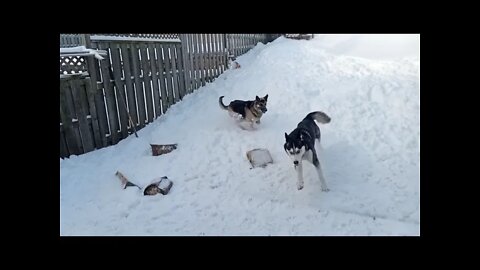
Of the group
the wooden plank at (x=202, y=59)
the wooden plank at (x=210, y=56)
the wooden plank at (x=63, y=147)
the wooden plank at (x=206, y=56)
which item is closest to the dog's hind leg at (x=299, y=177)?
the wooden plank at (x=63, y=147)

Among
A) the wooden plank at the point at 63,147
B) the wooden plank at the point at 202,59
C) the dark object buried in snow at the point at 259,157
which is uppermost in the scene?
the wooden plank at the point at 202,59

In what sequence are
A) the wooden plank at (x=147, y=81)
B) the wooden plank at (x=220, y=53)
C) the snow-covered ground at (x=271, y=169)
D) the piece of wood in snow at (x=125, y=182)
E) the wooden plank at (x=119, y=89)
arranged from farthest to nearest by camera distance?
the wooden plank at (x=220, y=53) → the wooden plank at (x=147, y=81) → the wooden plank at (x=119, y=89) → the piece of wood in snow at (x=125, y=182) → the snow-covered ground at (x=271, y=169)

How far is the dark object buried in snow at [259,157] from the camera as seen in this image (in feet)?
15.8

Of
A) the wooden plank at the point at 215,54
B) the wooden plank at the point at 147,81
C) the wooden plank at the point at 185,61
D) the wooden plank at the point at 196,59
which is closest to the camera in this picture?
the wooden plank at the point at 147,81

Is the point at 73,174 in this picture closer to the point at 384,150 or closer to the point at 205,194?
the point at 205,194

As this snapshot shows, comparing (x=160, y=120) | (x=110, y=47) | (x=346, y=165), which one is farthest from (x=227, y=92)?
(x=346, y=165)

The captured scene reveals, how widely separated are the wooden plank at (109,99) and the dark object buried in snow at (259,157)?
98.6 inches

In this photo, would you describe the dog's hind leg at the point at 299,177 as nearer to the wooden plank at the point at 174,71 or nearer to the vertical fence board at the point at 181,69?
the wooden plank at the point at 174,71

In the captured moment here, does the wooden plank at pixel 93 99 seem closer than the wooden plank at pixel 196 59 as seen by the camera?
Yes

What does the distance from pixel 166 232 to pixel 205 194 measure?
88 centimetres

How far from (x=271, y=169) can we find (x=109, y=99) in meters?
3.09

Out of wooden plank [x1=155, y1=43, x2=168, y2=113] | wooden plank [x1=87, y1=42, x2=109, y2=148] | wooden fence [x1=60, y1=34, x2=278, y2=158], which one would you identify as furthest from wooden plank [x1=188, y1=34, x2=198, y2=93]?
wooden plank [x1=87, y1=42, x2=109, y2=148]

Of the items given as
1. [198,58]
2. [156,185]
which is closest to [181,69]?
[198,58]

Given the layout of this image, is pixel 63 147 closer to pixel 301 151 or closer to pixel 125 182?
pixel 125 182
